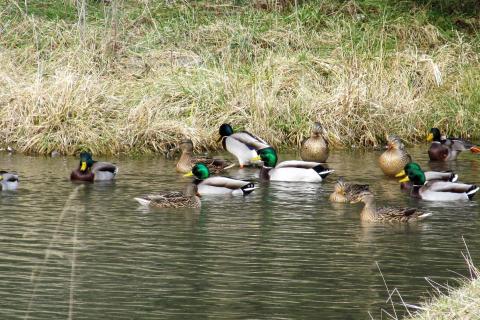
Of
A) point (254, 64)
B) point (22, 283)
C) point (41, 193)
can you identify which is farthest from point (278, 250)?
point (254, 64)

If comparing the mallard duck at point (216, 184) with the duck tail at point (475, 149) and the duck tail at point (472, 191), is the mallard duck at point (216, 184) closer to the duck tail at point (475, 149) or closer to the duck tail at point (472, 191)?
the duck tail at point (472, 191)

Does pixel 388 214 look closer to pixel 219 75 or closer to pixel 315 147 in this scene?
pixel 315 147

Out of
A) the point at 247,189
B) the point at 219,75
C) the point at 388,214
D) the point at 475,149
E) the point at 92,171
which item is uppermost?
the point at 219,75

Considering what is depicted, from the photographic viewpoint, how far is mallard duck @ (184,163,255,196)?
1532 cm

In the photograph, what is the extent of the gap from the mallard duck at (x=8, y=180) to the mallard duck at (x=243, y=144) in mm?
3962

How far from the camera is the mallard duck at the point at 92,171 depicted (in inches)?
629

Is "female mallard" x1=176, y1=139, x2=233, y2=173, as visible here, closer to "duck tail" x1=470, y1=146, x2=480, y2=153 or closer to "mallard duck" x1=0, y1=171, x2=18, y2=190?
"mallard duck" x1=0, y1=171, x2=18, y2=190

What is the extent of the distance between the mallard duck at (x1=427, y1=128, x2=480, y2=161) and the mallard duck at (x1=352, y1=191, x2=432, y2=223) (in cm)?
478

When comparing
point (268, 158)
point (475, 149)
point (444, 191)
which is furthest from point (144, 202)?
point (475, 149)

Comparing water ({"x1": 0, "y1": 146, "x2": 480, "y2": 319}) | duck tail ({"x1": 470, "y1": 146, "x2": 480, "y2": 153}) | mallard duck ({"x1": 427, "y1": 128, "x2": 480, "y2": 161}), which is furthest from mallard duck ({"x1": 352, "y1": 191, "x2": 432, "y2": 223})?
duck tail ({"x1": 470, "y1": 146, "x2": 480, "y2": 153})

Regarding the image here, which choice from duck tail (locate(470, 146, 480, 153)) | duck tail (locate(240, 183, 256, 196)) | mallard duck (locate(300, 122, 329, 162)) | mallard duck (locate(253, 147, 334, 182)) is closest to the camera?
duck tail (locate(240, 183, 256, 196))

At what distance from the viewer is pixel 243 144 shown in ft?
59.2

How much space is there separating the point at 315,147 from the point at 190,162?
195 cm

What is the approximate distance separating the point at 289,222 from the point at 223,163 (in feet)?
14.7
